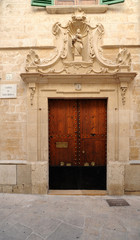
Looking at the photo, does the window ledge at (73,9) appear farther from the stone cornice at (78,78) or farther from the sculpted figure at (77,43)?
the stone cornice at (78,78)

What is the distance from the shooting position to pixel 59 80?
4078 millimetres

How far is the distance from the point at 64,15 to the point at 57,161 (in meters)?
4.07

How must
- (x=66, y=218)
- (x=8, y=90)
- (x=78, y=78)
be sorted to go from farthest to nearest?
(x=8, y=90), (x=78, y=78), (x=66, y=218)

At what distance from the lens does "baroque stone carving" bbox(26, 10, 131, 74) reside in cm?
402

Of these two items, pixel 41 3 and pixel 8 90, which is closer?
pixel 41 3

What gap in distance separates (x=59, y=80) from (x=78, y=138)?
1.68m

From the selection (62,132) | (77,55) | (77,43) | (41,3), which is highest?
(41,3)

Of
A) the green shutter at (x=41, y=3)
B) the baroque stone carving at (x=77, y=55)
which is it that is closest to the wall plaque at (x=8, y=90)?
the baroque stone carving at (x=77, y=55)

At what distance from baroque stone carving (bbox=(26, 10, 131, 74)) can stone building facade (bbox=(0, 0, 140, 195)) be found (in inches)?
0.9

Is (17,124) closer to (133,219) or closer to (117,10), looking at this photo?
(133,219)

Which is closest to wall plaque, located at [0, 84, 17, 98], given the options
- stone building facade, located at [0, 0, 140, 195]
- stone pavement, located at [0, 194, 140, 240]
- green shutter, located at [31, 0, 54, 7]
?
stone building facade, located at [0, 0, 140, 195]

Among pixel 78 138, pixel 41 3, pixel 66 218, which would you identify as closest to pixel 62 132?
pixel 78 138

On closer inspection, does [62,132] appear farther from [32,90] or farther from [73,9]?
[73,9]

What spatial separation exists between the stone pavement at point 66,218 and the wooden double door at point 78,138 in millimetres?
713
